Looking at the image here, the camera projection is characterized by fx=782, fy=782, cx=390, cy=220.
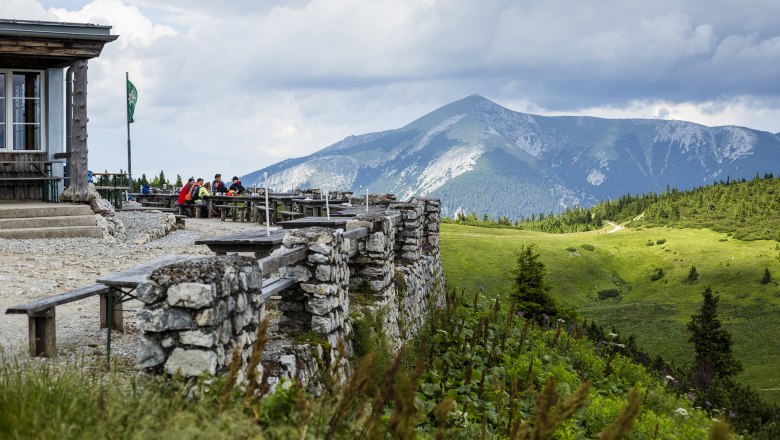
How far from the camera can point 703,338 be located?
2922 cm

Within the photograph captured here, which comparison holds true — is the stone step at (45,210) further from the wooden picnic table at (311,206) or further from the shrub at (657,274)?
the shrub at (657,274)

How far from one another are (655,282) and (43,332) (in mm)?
46682

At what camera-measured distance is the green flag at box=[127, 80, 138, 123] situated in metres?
32.0

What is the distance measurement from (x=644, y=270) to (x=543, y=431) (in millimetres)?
51013

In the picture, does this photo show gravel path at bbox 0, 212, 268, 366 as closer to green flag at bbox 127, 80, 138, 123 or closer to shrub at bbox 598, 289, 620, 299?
green flag at bbox 127, 80, 138, 123

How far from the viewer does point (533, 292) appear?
2306 cm

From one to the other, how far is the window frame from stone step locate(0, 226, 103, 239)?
11.3ft

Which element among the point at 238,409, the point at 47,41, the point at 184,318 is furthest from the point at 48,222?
the point at 238,409

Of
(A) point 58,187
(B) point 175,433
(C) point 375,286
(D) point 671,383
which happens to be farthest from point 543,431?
(A) point 58,187

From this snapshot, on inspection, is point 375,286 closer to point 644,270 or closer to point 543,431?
point 543,431

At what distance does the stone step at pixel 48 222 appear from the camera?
18.0 m

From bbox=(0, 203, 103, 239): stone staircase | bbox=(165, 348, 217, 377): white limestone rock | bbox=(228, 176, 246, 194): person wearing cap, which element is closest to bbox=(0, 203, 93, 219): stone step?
bbox=(0, 203, 103, 239): stone staircase

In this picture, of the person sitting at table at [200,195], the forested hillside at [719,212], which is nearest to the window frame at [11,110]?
the person sitting at table at [200,195]

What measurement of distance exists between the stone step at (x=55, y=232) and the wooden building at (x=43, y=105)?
1.88 meters
